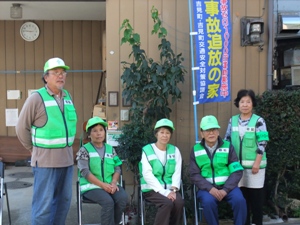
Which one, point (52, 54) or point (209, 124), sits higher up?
point (52, 54)

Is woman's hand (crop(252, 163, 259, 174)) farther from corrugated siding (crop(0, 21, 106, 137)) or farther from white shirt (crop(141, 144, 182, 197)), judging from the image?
corrugated siding (crop(0, 21, 106, 137))

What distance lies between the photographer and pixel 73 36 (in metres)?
7.12

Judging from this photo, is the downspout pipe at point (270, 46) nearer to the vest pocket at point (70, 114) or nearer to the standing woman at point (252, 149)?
the standing woman at point (252, 149)

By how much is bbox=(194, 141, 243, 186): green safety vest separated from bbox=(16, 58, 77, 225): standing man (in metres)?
1.45

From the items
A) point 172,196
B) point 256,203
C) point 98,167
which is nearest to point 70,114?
point 98,167

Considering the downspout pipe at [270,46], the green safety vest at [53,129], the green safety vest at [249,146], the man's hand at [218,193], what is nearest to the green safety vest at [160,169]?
the man's hand at [218,193]

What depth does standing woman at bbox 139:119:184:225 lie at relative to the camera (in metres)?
3.65

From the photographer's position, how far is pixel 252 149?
4004 mm

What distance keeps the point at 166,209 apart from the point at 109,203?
0.58 meters

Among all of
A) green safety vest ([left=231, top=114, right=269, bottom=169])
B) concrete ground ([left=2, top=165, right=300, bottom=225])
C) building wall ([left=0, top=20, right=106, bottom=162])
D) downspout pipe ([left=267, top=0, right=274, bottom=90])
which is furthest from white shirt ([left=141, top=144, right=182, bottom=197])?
building wall ([left=0, top=20, right=106, bottom=162])

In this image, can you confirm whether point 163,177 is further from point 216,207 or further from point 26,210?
point 26,210

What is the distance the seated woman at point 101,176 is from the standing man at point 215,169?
2.75 feet

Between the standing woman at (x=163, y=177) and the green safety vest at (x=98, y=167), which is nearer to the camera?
the standing woman at (x=163, y=177)

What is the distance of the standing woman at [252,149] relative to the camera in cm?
397
